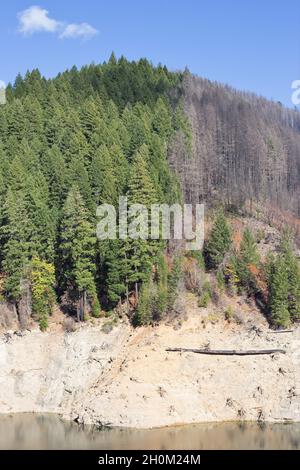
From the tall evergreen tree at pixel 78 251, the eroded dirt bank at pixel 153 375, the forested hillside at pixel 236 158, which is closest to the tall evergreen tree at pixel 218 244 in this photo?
the eroded dirt bank at pixel 153 375

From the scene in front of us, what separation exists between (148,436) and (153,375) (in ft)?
21.8

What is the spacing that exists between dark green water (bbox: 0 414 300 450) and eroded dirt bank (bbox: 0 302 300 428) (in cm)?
144

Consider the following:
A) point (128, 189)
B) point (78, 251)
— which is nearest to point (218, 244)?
point (128, 189)

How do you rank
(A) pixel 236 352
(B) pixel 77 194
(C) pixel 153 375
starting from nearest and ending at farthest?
1. (C) pixel 153 375
2. (A) pixel 236 352
3. (B) pixel 77 194

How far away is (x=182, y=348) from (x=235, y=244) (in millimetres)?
15885

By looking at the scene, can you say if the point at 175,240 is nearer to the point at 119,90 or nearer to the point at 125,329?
the point at 125,329

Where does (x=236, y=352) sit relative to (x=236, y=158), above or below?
below

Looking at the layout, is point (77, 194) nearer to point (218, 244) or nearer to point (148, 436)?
point (218, 244)

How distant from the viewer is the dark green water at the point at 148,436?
44.4m

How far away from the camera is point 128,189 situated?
6838 cm

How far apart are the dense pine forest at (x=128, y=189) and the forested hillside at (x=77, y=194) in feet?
0.43

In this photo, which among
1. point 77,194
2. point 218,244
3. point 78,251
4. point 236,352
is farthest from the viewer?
point 218,244

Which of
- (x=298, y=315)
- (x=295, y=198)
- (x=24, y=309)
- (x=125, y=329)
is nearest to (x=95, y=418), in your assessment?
(x=125, y=329)

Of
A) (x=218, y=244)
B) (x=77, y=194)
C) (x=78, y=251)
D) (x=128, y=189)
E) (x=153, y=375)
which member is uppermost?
(x=128, y=189)
